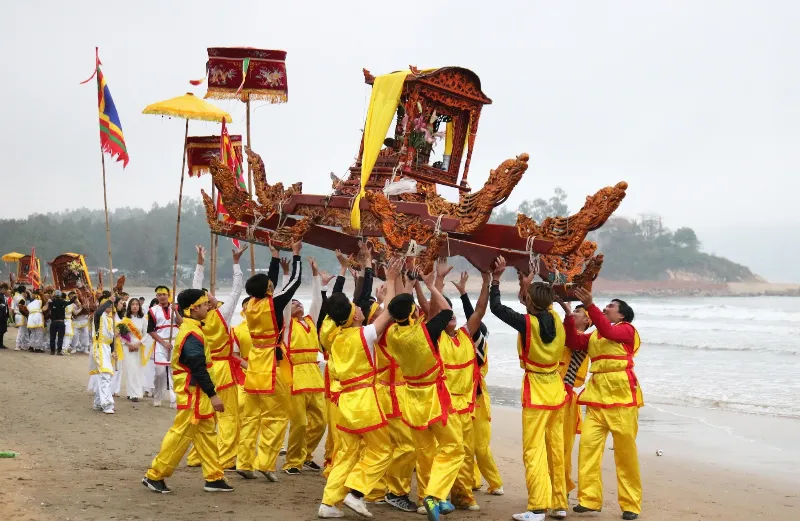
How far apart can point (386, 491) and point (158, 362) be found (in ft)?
21.7

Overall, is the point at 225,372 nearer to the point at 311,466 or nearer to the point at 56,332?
the point at 311,466

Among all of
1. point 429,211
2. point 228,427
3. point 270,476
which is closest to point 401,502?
point 270,476

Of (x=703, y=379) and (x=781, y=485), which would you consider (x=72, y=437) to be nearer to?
(x=781, y=485)

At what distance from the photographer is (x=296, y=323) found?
354 inches

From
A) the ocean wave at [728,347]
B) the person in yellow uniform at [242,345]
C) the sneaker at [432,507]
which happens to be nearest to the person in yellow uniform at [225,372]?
the person in yellow uniform at [242,345]

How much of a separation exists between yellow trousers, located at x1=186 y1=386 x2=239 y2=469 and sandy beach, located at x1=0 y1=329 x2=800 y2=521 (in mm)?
253

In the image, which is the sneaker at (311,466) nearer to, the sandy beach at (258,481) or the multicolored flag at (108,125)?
the sandy beach at (258,481)

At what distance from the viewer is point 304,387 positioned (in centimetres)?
873

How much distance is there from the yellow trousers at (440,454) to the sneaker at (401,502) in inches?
14.5

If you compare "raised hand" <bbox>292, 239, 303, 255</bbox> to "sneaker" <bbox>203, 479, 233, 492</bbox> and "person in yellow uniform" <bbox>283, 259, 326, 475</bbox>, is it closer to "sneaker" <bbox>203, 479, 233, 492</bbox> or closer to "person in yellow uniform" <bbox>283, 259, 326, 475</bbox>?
"person in yellow uniform" <bbox>283, 259, 326, 475</bbox>

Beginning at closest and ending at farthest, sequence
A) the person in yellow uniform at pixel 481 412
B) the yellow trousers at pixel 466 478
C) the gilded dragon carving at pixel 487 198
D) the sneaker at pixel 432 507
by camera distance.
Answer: the sneaker at pixel 432 507 → the gilded dragon carving at pixel 487 198 → the yellow trousers at pixel 466 478 → the person in yellow uniform at pixel 481 412

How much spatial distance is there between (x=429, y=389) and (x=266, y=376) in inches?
79.7

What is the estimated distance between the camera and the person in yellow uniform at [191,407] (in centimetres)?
755

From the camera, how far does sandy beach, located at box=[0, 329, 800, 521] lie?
721 centimetres
